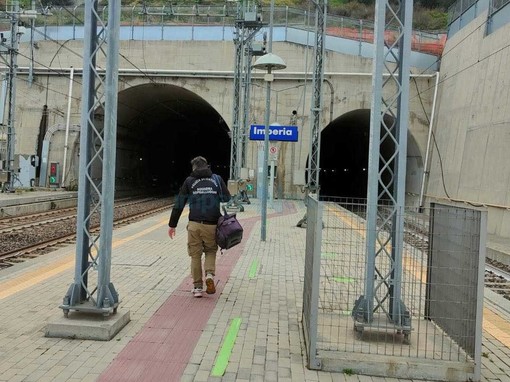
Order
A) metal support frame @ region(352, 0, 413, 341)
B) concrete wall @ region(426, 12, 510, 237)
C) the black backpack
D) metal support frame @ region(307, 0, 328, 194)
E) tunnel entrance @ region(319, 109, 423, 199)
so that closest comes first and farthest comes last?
metal support frame @ region(352, 0, 413, 341), the black backpack, metal support frame @ region(307, 0, 328, 194), concrete wall @ region(426, 12, 510, 237), tunnel entrance @ region(319, 109, 423, 199)

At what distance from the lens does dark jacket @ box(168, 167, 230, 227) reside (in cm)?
633

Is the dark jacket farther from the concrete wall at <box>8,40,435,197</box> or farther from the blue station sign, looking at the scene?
the concrete wall at <box>8,40,435,197</box>

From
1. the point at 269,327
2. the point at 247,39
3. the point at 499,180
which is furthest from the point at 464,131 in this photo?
the point at 269,327

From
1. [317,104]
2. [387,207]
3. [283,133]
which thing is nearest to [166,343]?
[387,207]

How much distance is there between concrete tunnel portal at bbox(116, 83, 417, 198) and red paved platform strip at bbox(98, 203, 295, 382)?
2316 cm

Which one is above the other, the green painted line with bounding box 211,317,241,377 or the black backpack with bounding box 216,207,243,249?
the black backpack with bounding box 216,207,243,249

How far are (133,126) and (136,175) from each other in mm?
3860

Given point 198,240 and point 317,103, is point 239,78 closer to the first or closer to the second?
point 317,103

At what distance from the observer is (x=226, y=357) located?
4.54 m

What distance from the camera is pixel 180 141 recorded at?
4812 cm

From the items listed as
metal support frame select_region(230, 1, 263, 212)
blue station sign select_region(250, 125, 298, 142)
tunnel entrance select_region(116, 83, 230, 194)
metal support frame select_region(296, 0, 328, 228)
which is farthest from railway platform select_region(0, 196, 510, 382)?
tunnel entrance select_region(116, 83, 230, 194)

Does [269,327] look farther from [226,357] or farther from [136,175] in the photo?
[136,175]

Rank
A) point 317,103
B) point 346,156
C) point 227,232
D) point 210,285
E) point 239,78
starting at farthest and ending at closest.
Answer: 1. point 346,156
2. point 239,78
3. point 317,103
4. point 210,285
5. point 227,232

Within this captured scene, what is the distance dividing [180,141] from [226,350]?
146 ft
